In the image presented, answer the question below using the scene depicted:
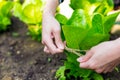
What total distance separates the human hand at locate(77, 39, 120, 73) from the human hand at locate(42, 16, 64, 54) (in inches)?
4.4

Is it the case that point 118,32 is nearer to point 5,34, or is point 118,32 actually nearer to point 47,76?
point 47,76

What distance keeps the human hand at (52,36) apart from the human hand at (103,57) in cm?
11

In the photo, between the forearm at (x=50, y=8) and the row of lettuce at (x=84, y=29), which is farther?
the forearm at (x=50, y=8)

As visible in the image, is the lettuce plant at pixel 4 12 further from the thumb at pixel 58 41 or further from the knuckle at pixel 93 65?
the knuckle at pixel 93 65

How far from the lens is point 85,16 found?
1.23m

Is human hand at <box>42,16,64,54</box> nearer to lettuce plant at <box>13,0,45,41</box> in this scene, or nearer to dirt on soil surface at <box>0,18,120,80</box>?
dirt on soil surface at <box>0,18,120,80</box>

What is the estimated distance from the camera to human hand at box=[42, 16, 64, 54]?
117 cm

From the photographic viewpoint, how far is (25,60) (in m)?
1.59

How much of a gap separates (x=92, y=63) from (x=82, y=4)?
0.37 metres

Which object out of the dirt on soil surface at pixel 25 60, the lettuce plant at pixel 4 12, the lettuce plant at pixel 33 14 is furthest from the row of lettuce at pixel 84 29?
the lettuce plant at pixel 4 12

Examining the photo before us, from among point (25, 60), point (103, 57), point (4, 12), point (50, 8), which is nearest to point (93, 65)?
point (103, 57)

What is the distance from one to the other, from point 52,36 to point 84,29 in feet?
0.47

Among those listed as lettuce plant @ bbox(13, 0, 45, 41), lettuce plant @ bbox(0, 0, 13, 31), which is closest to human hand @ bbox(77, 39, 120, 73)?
lettuce plant @ bbox(13, 0, 45, 41)

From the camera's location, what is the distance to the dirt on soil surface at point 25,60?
1.46 meters
